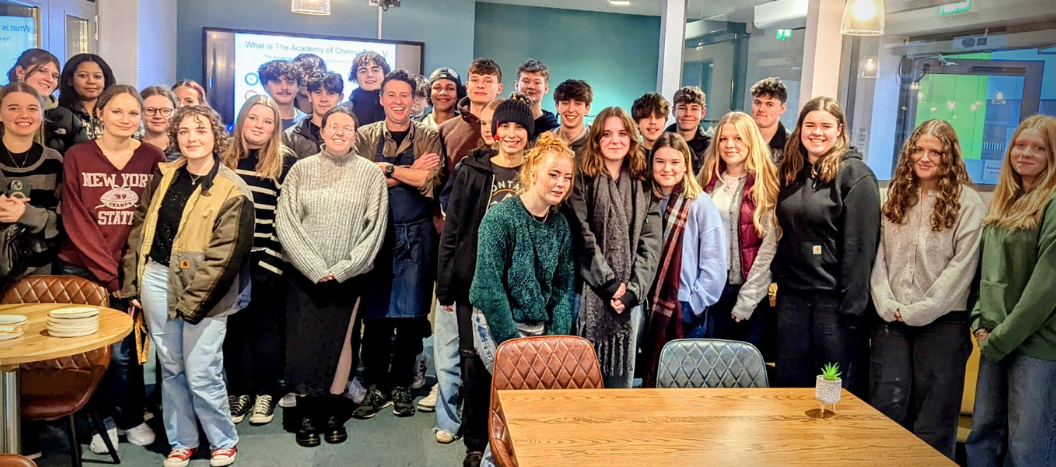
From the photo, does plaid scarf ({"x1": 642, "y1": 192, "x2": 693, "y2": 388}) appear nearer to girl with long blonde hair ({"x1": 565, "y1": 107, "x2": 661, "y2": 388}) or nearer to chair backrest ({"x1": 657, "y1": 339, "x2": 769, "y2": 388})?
girl with long blonde hair ({"x1": 565, "y1": 107, "x2": 661, "y2": 388})

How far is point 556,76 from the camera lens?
958cm

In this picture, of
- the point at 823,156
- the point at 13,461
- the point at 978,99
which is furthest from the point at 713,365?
the point at 978,99

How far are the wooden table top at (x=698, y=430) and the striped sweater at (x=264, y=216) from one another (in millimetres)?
1724

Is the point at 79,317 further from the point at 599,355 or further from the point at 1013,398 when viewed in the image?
the point at 1013,398

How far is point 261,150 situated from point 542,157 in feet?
4.87

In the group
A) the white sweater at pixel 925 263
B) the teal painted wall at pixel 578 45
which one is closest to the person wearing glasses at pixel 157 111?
the white sweater at pixel 925 263

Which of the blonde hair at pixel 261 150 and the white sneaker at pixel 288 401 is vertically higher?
the blonde hair at pixel 261 150

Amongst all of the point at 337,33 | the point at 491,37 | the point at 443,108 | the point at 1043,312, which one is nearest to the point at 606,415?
the point at 1043,312

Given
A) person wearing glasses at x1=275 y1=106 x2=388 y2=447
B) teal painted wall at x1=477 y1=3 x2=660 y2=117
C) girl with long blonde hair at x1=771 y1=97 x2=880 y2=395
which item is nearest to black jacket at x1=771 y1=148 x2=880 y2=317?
girl with long blonde hair at x1=771 y1=97 x2=880 y2=395

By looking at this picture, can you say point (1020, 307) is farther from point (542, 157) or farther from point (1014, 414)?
point (542, 157)

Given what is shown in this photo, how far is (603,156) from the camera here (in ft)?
11.0

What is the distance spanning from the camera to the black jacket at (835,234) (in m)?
3.26

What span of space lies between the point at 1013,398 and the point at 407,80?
302cm

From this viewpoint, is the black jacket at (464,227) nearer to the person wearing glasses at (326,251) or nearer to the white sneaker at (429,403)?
the person wearing glasses at (326,251)
